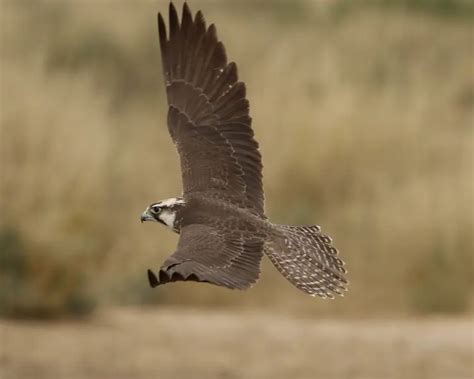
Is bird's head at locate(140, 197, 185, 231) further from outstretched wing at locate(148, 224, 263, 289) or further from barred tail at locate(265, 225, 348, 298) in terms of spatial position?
barred tail at locate(265, 225, 348, 298)

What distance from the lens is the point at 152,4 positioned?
2806 centimetres

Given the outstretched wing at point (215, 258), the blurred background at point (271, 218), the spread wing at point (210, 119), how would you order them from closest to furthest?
the outstretched wing at point (215, 258), the spread wing at point (210, 119), the blurred background at point (271, 218)

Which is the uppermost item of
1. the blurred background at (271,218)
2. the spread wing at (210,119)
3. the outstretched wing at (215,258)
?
the blurred background at (271,218)

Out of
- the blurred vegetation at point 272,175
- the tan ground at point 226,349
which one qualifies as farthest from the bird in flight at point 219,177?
the blurred vegetation at point 272,175

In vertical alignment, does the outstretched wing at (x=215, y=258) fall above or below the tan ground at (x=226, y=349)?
below

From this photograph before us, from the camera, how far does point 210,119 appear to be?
27.1 ft

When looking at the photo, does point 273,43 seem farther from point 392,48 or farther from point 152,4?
point 152,4

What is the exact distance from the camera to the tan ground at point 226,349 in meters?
13.0

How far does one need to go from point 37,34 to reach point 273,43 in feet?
15.0

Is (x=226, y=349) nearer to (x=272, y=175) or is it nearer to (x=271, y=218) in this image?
(x=271, y=218)

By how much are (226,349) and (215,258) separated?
6.49 meters

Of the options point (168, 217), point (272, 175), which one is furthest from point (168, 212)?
point (272, 175)

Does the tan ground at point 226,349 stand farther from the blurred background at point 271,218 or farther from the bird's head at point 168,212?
the bird's head at point 168,212

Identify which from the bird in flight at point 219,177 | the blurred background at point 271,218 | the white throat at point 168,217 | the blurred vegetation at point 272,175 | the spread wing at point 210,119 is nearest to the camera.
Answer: the bird in flight at point 219,177
